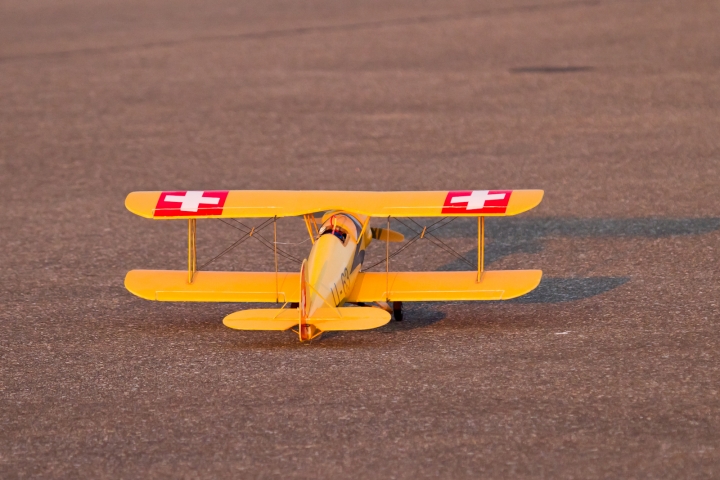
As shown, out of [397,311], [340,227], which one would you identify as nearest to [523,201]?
[397,311]

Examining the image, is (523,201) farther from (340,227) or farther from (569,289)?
(569,289)

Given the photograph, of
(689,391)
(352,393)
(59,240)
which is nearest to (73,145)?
(59,240)

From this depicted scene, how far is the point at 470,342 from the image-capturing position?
429 inches

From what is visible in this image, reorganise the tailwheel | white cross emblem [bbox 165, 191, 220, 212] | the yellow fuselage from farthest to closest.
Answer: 1. the tailwheel
2. white cross emblem [bbox 165, 191, 220, 212]
3. the yellow fuselage

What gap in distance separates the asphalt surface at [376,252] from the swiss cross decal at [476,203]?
1220 mm

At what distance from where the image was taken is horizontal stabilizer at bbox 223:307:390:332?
10.2 metres

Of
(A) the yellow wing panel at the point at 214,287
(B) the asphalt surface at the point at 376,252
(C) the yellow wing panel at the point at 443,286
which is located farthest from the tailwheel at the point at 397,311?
(A) the yellow wing panel at the point at 214,287

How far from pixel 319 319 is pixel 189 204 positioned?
6.54 ft

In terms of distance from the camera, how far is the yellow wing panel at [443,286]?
11047 mm

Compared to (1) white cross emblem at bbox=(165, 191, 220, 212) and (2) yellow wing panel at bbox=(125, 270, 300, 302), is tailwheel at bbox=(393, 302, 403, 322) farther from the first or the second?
(1) white cross emblem at bbox=(165, 191, 220, 212)

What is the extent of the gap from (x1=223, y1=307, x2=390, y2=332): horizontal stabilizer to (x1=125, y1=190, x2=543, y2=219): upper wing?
115 centimetres

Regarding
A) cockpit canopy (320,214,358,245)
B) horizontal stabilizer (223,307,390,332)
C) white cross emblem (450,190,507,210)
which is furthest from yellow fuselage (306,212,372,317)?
white cross emblem (450,190,507,210)

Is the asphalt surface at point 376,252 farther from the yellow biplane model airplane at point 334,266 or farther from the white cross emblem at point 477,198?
the white cross emblem at point 477,198

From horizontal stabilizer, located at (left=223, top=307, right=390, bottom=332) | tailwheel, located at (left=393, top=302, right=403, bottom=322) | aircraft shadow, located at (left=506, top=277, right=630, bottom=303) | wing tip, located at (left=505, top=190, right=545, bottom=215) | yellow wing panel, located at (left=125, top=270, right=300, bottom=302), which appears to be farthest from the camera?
aircraft shadow, located at (left=506, top=277, right=630, bottom=303)
